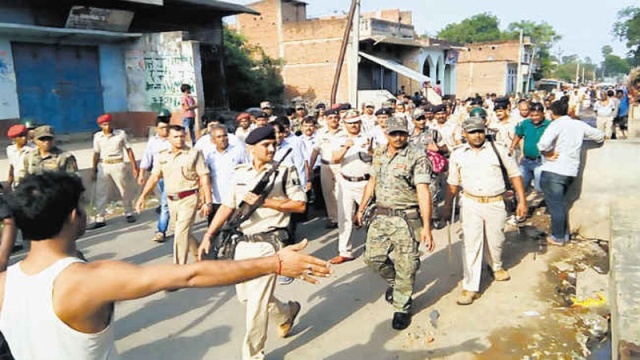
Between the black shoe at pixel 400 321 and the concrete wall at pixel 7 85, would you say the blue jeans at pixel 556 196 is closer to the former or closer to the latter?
the black shoe at pixel 400 321

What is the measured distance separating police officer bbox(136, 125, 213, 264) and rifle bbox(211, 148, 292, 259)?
1.16 meters

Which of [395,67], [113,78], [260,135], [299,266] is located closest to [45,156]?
[260,135]

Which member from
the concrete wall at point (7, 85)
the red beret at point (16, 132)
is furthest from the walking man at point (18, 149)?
the concrete wall at point (7, 85)

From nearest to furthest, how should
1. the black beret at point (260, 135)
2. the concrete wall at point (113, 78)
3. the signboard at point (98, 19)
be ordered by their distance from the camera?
the black beret at point (260, 135)
the signboard at point (98, 19)
the concrete wall at point (113, 78)

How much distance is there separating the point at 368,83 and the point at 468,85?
22063 mm

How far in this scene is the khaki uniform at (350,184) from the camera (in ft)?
18.1

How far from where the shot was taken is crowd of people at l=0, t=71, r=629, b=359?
164cm

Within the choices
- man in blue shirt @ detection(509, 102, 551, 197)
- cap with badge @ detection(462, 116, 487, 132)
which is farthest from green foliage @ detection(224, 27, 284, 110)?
cap with badge @ detection(462, 116, 487, 132)

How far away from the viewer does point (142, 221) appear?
7.54m

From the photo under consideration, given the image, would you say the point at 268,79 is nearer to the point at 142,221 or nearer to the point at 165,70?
the point at 165,70

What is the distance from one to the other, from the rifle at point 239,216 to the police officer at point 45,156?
2963 millimetres

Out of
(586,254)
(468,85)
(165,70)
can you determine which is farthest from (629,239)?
(468,85)

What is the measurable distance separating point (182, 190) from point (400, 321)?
2484 millimetres

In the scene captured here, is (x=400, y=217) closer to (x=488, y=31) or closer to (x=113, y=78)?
(x=113, y=78)
